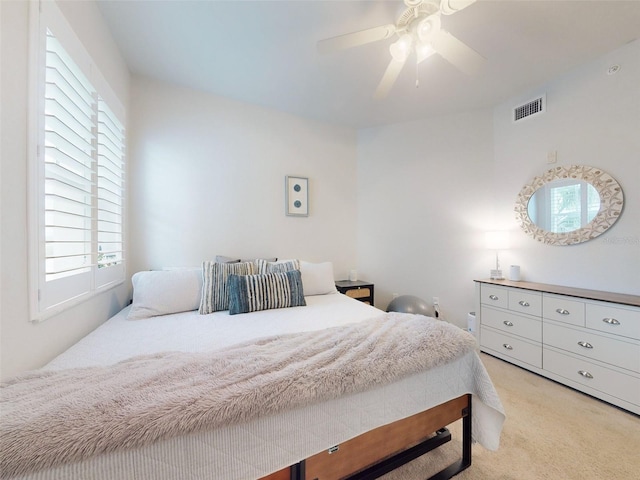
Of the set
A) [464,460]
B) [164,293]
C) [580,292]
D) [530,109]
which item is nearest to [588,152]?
[530,109]

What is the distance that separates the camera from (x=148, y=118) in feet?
7.81

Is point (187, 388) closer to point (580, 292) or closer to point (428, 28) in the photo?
point (428, 28)

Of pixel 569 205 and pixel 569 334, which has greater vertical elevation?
pixel 569 205

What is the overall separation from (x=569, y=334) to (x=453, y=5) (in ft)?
7.99

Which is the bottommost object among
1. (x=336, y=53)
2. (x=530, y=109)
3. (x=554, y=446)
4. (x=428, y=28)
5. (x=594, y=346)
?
(x=554, y=446)

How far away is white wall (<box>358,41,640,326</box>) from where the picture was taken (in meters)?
2.01

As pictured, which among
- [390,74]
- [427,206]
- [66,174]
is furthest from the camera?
[427,206]

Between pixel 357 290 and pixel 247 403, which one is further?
pixel 357 290

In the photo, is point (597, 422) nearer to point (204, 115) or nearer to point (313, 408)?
point (313, 408)

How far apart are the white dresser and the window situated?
3256 millimetres

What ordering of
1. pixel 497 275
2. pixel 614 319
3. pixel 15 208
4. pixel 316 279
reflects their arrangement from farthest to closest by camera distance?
pixel 497 275 → pixel 316 279 → pixel 614 319 → pixel 15 208

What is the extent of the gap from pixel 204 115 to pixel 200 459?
9.15 feet

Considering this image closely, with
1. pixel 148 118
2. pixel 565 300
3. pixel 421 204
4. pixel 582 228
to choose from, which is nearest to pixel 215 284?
pixel 148 118

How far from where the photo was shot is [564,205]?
Result: 2.33 metres
